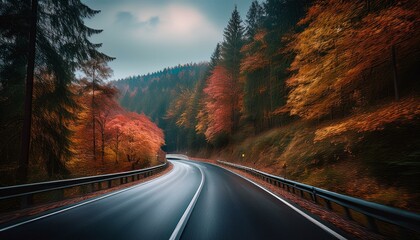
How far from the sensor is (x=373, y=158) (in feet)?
30.7

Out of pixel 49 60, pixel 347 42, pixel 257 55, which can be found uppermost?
pixel 257 55

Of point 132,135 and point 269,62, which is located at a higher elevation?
point 269,62

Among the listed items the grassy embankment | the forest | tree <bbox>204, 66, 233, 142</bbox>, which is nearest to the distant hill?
tree <bbox>204, 66, 233, 142</bbox>

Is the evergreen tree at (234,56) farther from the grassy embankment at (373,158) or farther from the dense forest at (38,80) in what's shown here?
the dense forest at (38,80)

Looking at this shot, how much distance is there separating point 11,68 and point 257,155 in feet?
74.9

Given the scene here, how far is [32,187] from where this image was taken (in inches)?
280

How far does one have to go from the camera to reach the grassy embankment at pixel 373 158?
23.4 ft

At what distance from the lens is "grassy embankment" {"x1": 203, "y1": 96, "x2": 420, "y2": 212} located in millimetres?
7121

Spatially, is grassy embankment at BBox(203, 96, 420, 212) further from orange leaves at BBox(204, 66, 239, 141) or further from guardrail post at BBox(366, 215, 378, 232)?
orange leaves at BBox(204, 66, 239, 141)

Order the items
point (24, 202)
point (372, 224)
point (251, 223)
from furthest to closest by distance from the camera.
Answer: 1. point (24, 202)
2. point (251, 223)
3. point (372, 224)

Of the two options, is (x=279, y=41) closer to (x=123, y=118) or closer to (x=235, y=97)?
(x=235, y=97)

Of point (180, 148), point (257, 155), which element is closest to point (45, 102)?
point (257, 155)

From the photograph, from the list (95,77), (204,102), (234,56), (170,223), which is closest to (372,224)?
(170,223)

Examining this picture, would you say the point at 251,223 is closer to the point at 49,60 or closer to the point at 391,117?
→ the point at 391,117
